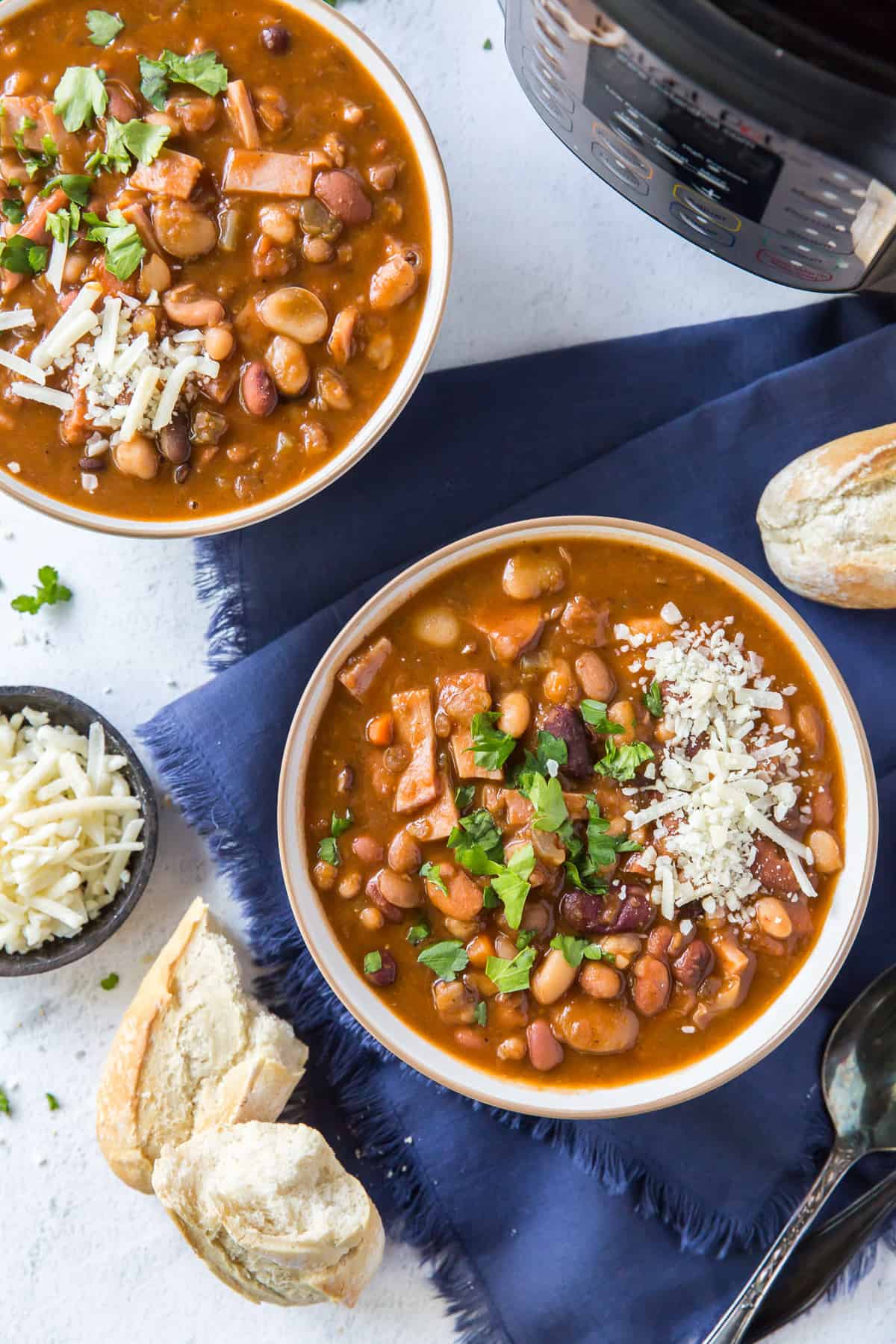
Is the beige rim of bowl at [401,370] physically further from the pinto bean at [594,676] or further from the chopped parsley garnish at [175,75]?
the pinto bean at [594,676]

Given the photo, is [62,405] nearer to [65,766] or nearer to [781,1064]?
[65,766]

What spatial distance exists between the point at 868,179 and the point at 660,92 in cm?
36

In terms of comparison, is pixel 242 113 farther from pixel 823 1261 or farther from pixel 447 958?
pixel 823 1261

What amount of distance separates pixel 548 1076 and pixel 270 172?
230 centimetres

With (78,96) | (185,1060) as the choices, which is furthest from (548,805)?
(78,96)

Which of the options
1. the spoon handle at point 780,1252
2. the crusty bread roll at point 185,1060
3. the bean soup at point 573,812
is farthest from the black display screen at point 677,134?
the spoon handle at point 780,1252

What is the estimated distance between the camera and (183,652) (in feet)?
11.3

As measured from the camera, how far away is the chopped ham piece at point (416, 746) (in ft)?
9.67

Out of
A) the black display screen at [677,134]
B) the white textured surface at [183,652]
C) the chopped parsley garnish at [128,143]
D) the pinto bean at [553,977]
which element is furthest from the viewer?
the white textured surface at [183,652]

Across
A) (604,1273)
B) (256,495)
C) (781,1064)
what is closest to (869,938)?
(781,1064)

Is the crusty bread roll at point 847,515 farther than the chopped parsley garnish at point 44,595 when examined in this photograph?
No

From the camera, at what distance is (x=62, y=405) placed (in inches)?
114

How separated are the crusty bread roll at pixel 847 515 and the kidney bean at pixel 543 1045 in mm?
1333

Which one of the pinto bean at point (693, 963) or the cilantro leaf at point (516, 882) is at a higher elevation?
the cilantro leaf at point (516, 882)
